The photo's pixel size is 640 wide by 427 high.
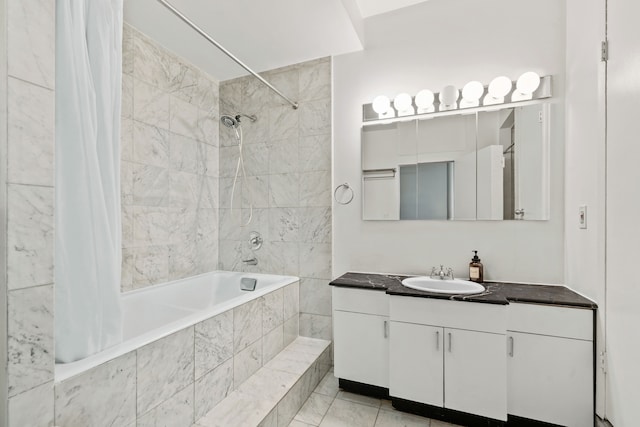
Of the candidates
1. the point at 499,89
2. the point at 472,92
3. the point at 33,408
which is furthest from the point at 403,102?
the point at 33,408

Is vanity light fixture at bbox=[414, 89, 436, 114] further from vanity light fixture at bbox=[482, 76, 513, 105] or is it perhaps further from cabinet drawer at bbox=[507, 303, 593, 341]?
cabinet drawer at bbox=[507, 303, 593, 341]

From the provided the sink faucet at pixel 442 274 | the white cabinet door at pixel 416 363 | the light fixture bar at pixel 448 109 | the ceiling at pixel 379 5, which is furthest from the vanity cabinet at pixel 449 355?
the ceiling at pixel 379 5

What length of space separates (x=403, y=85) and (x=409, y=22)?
0.47m

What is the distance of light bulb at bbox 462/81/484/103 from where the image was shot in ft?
6.53

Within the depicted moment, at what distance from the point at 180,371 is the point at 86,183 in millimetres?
924

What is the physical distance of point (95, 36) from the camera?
3.92 ft

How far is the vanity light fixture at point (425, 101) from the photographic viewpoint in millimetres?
2109

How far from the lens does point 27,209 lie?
813mm

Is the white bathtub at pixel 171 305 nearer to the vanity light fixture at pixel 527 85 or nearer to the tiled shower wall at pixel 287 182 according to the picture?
the tiled shower wall at pixel 287 182

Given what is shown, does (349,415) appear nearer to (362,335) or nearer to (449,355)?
(362,335)

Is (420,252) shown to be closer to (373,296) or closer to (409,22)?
(373,296)

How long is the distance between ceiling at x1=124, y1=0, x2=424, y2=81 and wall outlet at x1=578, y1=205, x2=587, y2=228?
71.7 inches

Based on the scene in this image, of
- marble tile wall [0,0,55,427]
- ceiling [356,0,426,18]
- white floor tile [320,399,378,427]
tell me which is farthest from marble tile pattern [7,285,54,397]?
ceiling [356,0,426,18]

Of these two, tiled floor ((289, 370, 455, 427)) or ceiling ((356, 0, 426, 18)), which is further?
ceiling ((356, 0, 426, 18))
